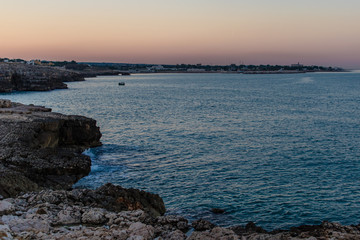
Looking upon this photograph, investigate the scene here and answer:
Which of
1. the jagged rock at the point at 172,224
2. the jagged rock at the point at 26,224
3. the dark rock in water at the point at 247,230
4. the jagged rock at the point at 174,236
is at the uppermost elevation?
the jagged rock at the point at 26,224

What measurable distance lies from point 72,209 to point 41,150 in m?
9.02

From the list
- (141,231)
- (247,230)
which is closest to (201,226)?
(247,230)

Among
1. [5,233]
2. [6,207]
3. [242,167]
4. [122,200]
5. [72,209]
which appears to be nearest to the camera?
[5,233]

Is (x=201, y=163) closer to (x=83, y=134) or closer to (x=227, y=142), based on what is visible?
(x=227, y=142)

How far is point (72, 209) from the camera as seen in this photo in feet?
38.0

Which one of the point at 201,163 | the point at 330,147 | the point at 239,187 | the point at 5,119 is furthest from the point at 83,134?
the point at 330,147

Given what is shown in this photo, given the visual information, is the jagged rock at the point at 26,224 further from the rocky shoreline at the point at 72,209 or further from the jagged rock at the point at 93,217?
the jagged rock at the point at 93,217

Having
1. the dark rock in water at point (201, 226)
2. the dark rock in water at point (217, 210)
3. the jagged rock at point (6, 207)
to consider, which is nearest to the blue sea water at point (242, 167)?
the dark rock in water at point (217, 210)

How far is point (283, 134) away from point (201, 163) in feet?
40.9

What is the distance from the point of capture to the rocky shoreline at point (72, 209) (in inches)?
390

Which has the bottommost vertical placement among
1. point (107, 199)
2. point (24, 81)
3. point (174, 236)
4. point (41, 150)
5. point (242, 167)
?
point (242, 167)

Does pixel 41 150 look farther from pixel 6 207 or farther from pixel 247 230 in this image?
pixel 247 230

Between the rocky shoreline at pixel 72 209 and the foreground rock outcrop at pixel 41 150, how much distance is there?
45mm

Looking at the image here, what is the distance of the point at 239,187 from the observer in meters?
18.6
